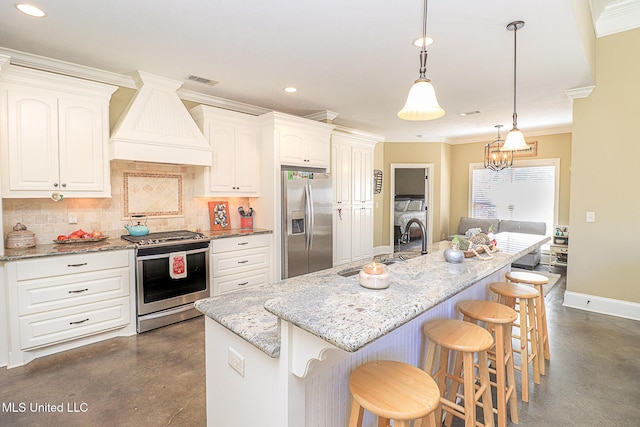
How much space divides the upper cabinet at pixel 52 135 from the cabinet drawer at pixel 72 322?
1.04 m

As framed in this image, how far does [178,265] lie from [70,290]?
0.89 m

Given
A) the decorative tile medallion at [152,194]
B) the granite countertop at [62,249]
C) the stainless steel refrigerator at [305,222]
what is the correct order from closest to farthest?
the granite countertop at [62,249], the decorative tile medallion at [152,194], the stainless steel refrigerator at [305,222]

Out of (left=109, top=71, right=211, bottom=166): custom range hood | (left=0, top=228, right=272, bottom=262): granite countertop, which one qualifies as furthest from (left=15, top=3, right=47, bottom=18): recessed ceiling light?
(left=0, top=228, right=272, bottom=262): granite countertop

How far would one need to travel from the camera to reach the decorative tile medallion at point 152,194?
360 cm

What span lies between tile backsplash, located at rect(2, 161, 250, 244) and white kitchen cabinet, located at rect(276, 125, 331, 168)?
39.5 inches

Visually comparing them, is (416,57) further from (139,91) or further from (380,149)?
(380,149)

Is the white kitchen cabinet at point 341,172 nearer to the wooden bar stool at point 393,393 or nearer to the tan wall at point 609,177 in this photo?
the tan wall at point 609,177

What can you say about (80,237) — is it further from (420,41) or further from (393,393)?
(420,41)

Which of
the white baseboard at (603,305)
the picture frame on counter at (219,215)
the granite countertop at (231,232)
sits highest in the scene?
the picture frame on counter at (219,215)

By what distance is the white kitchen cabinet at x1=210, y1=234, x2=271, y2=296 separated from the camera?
370 cm

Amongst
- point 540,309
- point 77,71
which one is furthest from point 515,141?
point 77,71

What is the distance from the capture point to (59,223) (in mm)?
3174

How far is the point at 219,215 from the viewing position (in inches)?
167

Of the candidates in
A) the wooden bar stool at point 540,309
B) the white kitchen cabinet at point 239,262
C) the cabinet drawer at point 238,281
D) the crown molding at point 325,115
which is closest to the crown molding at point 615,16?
the wooden bar stool at point 540,309
